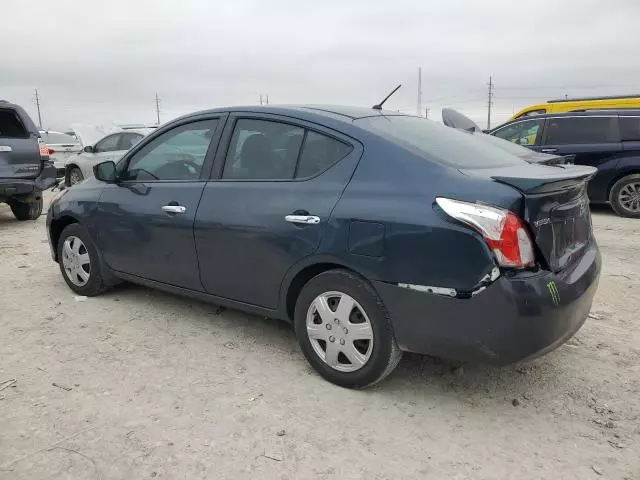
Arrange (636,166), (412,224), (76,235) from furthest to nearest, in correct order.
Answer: (636,166) → (76,235) → (412,224)

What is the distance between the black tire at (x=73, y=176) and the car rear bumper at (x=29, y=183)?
529 cm

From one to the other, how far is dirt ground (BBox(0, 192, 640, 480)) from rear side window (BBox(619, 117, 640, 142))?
574cm

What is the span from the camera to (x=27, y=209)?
9.19 metres

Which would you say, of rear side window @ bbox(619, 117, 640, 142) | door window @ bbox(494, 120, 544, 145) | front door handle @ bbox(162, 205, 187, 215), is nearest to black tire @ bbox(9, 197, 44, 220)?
front door handle @ bbox(162, 205, 187, 215)

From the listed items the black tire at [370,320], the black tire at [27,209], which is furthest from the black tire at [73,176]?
the black tire at [370,320]

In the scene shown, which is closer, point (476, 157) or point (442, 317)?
point (442, 317)

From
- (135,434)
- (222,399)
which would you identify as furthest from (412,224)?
(135,434)

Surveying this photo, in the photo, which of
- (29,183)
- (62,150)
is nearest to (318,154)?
(29,183)

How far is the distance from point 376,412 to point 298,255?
37.6 inches

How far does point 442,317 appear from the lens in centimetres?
272

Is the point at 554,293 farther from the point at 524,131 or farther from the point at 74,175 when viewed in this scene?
the point at 74,175

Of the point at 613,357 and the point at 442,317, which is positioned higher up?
the point at 442,317

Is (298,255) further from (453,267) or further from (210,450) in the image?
Result: (210,450)

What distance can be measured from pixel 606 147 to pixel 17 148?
366 inches
